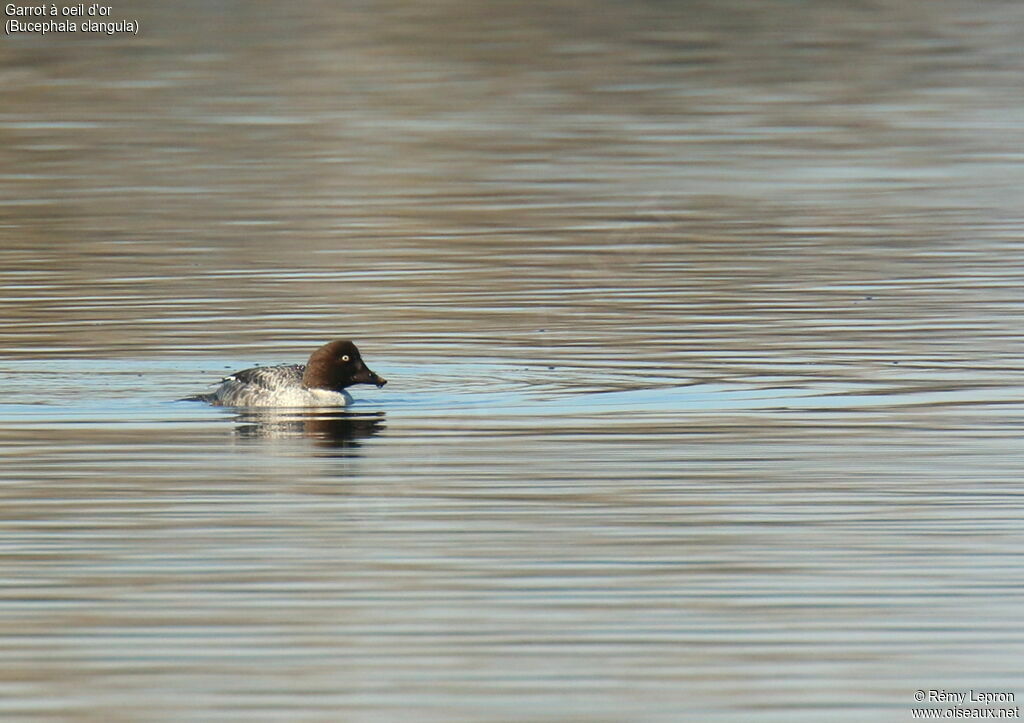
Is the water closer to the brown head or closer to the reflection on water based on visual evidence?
the reflection on water

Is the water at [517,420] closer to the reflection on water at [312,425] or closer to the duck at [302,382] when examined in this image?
the reflection on water at [312,425]

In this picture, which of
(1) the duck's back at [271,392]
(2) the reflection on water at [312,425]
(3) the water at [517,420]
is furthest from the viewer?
(1) the duck's back at [271,392]

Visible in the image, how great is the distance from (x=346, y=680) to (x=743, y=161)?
23.7 meters

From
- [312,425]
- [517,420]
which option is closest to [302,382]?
[312,425]

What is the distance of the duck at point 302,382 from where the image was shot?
16.9 m

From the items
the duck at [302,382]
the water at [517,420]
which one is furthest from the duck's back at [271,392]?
the water at [517,420]

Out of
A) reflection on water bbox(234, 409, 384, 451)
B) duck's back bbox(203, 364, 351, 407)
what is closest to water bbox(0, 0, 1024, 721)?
reflection on water bbox(234, 409, 384, 451)

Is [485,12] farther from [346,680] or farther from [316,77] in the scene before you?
[346,680]

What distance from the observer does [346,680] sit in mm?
9844

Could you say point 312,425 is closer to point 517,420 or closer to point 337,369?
point 337,369

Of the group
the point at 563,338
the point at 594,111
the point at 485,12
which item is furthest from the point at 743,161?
the point at 485,12

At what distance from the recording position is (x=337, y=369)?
56.1 ft

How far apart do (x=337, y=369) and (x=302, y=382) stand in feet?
0.80

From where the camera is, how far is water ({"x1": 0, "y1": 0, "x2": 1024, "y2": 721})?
1010 centimetres
